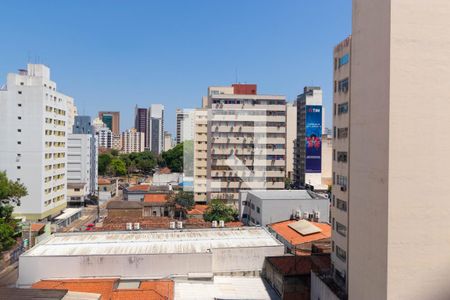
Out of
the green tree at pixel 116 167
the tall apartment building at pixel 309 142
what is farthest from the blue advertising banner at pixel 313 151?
the green tree at pixel 116 167

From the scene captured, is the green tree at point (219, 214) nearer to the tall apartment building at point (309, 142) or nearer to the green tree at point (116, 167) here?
the tall apartment building at point (309, 142)

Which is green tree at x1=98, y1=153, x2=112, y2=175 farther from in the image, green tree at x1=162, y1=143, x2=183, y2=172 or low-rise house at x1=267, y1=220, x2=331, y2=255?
low-rise house at x1=267, y1=220, x2=331, y2=255

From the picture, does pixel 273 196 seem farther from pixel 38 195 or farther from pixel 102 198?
pixel 102 198

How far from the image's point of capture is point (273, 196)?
41.2 m

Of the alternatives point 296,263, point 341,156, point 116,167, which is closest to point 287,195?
point 296,263

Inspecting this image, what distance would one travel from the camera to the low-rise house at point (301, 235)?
28.5 metres

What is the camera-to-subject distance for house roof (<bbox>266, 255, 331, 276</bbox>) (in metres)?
22.8

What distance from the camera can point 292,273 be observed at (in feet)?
73.5

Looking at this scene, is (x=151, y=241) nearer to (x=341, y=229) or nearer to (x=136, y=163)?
(x=341, y=229)

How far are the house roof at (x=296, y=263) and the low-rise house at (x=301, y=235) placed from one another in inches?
122

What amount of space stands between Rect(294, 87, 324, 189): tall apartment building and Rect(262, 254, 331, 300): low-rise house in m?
54.3

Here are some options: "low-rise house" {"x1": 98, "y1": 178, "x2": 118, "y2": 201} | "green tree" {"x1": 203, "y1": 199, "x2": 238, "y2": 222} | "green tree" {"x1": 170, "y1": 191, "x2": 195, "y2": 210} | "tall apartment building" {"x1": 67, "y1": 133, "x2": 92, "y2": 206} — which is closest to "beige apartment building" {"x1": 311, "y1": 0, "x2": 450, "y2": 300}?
"green tree" {"x1": 203, "y1": 199, "x2": 238, "y2": 222}

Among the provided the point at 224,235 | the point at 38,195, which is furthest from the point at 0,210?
the point at 224,235

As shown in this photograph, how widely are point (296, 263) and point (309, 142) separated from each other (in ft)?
185
